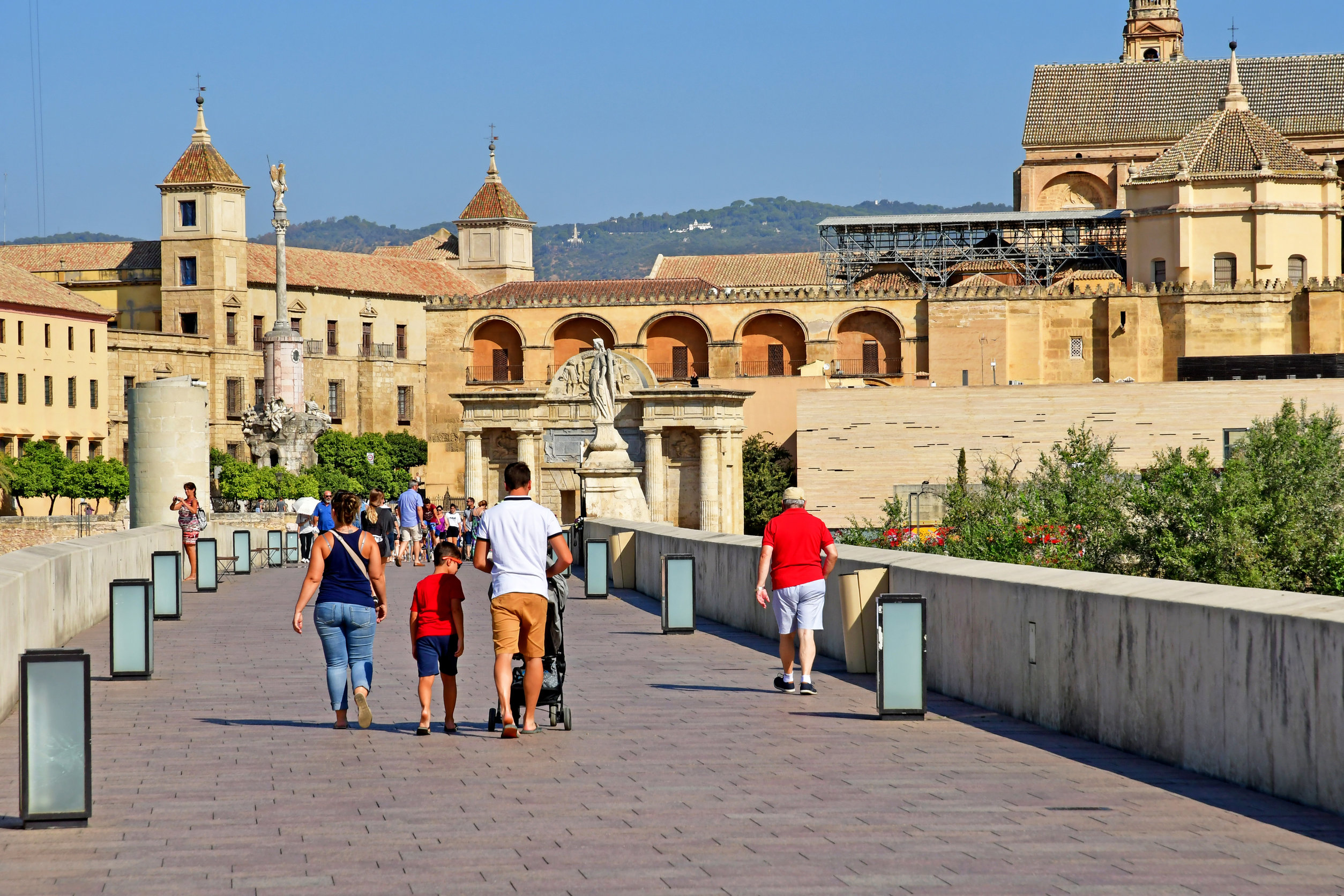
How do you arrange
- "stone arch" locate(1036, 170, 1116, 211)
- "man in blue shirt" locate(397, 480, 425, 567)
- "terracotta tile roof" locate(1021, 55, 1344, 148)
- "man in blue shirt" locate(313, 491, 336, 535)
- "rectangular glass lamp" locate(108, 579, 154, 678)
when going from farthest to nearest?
"stone arch" locate(1036, 170, 1116, 211)
"terracotta tile roof" locate(1021, 55, 1344, 148)
"man in blue shirt" locate(397, 480, 425, 567)
"man in blue shirt" locate(313, 491, 336, 535)
"rectangular glass lamp" locate(108, 579, 154, 678)

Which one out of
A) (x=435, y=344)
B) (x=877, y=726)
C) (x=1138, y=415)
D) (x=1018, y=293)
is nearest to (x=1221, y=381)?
(x=1138, y=415)

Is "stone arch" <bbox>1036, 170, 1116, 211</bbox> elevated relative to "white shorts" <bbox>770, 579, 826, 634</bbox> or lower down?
elevated

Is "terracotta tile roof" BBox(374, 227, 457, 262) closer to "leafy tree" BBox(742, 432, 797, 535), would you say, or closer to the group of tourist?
"leafy tree" BBox(742, 432, 797, 535)

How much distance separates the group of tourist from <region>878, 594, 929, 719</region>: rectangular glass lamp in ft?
5.93

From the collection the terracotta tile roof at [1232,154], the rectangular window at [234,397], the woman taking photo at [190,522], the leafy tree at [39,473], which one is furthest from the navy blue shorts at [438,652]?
the rectangular window at [234,397]

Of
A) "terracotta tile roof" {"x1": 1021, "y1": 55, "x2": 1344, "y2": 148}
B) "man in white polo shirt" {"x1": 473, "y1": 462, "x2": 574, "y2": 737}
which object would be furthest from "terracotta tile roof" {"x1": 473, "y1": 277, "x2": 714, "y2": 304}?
"man in white polo shirt" {"x1": 473, "y1": 462, "x2": 574, "y2": 737}

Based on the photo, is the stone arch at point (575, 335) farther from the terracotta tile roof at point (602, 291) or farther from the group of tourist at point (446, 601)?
the group of tourist at point (446, 601)

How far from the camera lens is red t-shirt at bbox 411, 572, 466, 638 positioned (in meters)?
9.65

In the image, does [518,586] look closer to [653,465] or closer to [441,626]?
[441,626]

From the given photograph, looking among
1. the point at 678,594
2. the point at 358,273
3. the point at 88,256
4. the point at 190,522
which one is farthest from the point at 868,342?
the point at 678,594


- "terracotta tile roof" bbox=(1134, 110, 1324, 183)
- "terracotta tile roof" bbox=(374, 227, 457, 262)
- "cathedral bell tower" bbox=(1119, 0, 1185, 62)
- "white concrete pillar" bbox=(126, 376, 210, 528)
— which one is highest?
"cathedral bell tower" bbox=(1119, 0, 1185, 62)

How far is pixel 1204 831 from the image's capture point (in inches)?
262

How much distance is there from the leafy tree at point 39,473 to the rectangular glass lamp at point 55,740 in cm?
6118

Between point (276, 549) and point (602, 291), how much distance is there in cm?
4873
